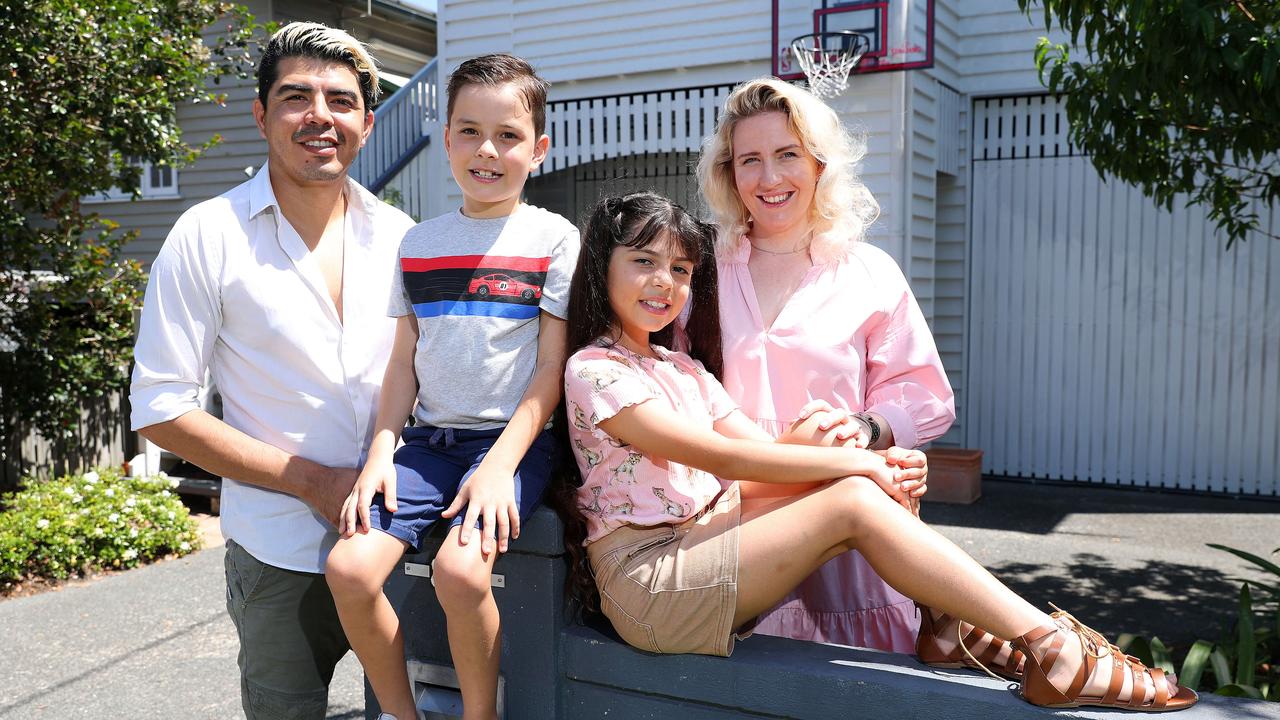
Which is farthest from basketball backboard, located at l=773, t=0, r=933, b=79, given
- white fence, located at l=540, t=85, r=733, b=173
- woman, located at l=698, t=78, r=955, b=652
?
woman, located at l=698, t=78, r=955, b=652

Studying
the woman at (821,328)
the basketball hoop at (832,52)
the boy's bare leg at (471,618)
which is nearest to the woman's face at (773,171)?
the woman at (821,328)

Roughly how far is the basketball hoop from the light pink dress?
216 inches

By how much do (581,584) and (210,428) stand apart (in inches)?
35.4

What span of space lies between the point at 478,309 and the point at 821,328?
83 centimetres

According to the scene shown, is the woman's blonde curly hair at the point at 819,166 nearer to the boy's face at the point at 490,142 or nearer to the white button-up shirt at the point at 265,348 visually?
the boy's face at the point at 490,142

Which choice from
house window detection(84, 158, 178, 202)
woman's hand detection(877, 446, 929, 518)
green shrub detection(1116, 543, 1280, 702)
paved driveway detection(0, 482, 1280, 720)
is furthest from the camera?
house window detection(84, 158, 178, 202)

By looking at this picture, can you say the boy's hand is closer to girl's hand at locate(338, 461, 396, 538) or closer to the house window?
girl's hand at locate(338, 461, 396, 538)

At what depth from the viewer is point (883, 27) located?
7.84 meters

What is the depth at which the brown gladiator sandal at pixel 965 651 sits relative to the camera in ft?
6.93

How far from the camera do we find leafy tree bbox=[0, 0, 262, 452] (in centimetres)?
641

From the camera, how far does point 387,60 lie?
539 inches

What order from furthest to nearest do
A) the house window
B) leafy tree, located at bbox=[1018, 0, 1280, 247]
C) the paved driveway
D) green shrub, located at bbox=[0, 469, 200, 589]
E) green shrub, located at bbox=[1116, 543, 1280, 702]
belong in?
the house window → green shrub, located at bbox=[0, 469, 200, 589] → the paved driveway → green shrub, located at bbox=[1116, 543, 1280, 702] → leafy tree, located at bbox=[1018, 0, 1280, 247]

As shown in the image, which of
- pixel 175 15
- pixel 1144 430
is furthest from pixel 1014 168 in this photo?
pixel 175 15

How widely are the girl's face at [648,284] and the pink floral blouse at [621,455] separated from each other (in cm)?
10
